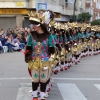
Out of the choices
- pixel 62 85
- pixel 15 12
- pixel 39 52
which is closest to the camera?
pixel 39 52

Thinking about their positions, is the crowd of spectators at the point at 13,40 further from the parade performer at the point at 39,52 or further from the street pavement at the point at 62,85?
the parade performer at the point at 39,52

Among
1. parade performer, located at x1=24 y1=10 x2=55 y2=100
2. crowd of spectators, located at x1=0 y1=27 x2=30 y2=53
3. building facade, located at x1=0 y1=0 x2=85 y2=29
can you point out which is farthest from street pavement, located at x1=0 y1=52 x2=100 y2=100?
building facade, located at x1=0 y1=0 x2=85 y2=29

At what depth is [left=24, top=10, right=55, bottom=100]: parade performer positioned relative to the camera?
8008 mm

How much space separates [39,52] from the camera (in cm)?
807

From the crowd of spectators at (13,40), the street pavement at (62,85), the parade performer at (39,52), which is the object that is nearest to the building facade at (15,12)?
the crowd of spectators at (13,40)

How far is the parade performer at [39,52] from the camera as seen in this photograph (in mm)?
8008

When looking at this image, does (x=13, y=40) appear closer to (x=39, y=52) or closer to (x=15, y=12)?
(x=15, y=12)

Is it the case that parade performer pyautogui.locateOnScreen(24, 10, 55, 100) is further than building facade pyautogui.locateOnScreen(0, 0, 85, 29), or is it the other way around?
building facade pyautogui.locateOnScreen(0, 0, 85, 29)

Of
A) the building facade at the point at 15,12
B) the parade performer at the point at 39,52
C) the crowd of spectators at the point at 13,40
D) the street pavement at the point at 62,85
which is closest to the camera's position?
the parade performer at the point at 39,52

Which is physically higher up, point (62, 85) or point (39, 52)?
point (39, 52)

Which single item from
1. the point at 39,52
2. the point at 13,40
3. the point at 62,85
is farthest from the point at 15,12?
the point at 39,52

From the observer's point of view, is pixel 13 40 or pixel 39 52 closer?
pixel 39 52

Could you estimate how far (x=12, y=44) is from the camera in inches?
951

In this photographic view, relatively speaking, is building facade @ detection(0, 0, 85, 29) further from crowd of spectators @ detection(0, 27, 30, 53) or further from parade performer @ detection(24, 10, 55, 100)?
parade performer @ detection(24, 10, 55, 100)
